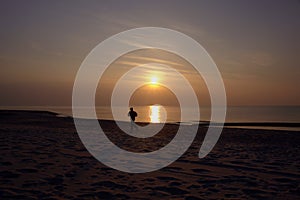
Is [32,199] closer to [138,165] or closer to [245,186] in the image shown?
[138,165]

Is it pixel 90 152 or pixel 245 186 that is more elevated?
pixel 90 152

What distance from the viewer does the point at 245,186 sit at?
8766mm

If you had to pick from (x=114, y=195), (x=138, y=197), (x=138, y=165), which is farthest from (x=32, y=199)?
(x=138, y=165)

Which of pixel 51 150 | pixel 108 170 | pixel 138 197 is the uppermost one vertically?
pixel 51 150

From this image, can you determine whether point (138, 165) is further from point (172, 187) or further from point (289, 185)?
point (289, 185)

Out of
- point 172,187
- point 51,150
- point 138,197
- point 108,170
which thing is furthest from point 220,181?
point 51,150

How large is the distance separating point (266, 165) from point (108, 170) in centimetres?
707

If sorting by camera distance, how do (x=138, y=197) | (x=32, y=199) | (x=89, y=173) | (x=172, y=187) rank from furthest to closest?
(x=89, y=173), (x=172, y=187), (x=138, y=197), (x=32, y=199)

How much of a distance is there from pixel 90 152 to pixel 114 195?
692cm

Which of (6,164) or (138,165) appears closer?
(6,164)

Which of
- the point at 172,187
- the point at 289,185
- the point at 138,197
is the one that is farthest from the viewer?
the point at 289,185

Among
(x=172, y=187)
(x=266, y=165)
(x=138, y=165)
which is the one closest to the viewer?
(x=172, y=187)

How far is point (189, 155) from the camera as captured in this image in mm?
14594

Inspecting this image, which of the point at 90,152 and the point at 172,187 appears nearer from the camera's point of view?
the point at 172,187
